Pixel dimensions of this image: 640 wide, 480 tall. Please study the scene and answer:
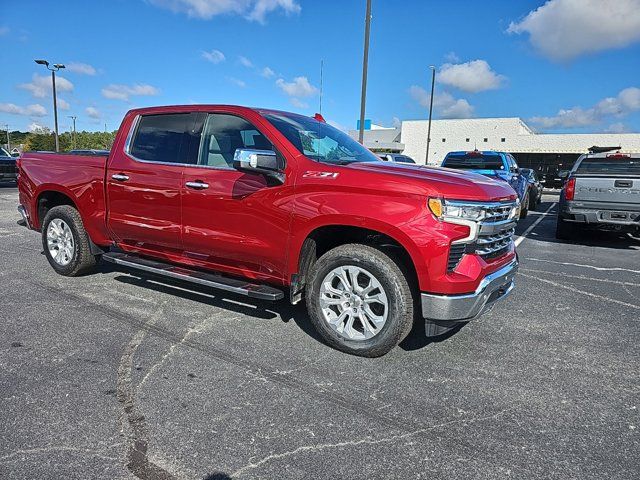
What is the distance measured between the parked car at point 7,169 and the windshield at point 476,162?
16909mm

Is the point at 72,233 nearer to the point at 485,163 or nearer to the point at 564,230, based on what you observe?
the point at 485,163

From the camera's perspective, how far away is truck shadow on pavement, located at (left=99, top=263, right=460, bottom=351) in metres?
4.04

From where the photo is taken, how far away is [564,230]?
9.38m

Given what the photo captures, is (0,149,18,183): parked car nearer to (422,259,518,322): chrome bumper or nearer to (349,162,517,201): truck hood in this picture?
(349,162,517,201): truck hood

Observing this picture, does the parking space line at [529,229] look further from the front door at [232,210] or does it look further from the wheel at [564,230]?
the front door at [232,210]

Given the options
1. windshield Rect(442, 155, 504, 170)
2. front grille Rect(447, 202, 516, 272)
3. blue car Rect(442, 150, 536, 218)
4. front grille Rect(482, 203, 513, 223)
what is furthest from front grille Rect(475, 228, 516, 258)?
windshield Rect(442, 155, 504, 170)

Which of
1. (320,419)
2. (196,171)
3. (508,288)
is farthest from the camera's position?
(196,171)

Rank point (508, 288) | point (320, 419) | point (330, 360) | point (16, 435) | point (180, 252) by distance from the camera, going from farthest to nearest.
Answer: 1. point (180, 252)
2. point (508, 288)
3. point (330, 360)
4. point (320, 419)
5. point (16, 435)

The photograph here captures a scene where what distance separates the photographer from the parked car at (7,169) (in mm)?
18108

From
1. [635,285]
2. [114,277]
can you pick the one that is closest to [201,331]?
[114,277]

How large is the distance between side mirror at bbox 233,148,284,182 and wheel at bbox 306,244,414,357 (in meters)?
0.81

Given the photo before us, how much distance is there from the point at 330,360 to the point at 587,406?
1.74 m

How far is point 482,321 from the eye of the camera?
446cm

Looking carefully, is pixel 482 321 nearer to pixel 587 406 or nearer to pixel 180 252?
pixel 587 406
